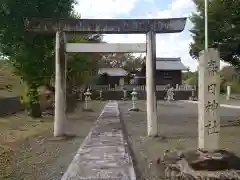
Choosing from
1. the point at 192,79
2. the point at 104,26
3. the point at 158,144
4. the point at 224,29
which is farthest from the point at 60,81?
the point at 192,79

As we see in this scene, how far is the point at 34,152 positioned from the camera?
31.7ft

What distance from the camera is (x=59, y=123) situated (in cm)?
1234

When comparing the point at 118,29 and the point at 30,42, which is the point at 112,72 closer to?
the point at 30,42

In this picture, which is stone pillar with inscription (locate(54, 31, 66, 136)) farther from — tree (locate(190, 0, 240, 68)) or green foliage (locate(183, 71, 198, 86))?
green foliage (locate(183, 71, 198, 86))

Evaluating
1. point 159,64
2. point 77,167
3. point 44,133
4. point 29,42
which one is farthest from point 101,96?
point 77,167

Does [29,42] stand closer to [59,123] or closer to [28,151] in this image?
[59,123]

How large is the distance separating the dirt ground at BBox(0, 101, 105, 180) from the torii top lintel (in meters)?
3.67

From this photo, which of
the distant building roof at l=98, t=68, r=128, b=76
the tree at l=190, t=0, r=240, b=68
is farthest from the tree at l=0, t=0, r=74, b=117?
the distant building roof at l=98, t=68, r=128, b=76

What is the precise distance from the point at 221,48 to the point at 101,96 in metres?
28.6

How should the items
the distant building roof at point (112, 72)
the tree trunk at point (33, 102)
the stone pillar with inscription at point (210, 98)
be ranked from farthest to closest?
1. the distant building roof at point (112, 72)
2. the tree trunk at point (33, 102)
3. the stone pillar with inscription at point (210, 98)

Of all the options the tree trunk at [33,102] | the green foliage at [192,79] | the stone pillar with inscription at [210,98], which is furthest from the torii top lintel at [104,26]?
the green foliage at [192,79]

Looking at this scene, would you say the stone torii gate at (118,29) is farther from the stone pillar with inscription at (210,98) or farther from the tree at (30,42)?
the stone pillar with inscription at (210,98)

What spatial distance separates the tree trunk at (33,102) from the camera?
18.6 meters

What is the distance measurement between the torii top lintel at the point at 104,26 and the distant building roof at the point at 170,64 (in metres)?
36.7
